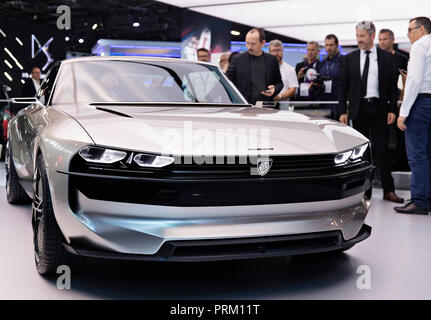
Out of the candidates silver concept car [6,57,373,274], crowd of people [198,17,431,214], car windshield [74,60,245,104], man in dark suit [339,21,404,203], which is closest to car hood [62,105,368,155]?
silver concept car [6,57,373,274]

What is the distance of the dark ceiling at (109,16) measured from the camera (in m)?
20.3

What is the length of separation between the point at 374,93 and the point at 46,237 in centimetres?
422

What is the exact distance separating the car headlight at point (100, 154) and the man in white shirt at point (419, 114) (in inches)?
134

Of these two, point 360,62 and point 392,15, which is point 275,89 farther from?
point 392,15

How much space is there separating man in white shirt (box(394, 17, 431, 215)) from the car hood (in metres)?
2.13

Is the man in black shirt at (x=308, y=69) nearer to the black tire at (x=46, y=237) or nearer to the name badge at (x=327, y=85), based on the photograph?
the name badge at (x=327, y=85)

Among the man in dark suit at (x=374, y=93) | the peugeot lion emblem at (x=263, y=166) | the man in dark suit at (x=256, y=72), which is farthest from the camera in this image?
the man in dark suit at (x=374, y=93)

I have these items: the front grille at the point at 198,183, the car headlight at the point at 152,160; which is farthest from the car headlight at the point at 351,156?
the car headlight at the point at 152,160

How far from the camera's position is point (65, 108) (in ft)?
10.7

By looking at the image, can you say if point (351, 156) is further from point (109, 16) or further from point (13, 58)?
point (109, 16)

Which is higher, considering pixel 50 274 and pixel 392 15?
pixel 392 15

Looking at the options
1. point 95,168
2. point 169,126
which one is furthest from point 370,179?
point 95,168

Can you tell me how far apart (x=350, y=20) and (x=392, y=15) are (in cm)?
100

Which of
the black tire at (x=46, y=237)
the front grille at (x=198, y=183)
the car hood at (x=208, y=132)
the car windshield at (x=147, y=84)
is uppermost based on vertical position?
the car windshield at (x=147, y=84)
